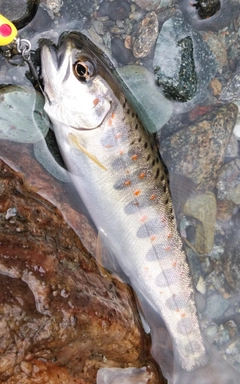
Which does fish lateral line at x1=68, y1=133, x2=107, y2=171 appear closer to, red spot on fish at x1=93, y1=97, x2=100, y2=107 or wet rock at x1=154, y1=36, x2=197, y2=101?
red spot on fish at x1=93, y1=97, x2=100, y2=107

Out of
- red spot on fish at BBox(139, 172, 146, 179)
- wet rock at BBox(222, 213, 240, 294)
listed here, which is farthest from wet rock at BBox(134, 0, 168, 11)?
wet rock at BBox(222, 213, 240, 294)

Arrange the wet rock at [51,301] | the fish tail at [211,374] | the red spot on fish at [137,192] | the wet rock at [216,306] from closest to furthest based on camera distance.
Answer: the wet rock at [51,301] → the red spot on fish at [137,192] → the fish tail at [211,374] → the wet rock at [216,306]

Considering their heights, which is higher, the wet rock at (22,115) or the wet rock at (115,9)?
the wet rock at (115,9)

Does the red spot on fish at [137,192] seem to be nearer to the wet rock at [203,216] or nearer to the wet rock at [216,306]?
the wet rock at [203,216]

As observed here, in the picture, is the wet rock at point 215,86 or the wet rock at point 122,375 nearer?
the wet rock at point 122,375

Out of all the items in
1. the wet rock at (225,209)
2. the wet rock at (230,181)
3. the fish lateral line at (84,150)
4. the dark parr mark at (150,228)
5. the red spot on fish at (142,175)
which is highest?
the wet rock at (230,181)

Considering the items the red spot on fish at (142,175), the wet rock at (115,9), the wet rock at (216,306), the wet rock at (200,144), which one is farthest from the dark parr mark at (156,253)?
the wet rock at (115,9)

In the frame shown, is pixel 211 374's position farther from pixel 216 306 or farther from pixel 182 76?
pixel 182 76

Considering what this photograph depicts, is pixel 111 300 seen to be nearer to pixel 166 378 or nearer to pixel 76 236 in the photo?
pixel 76 236
